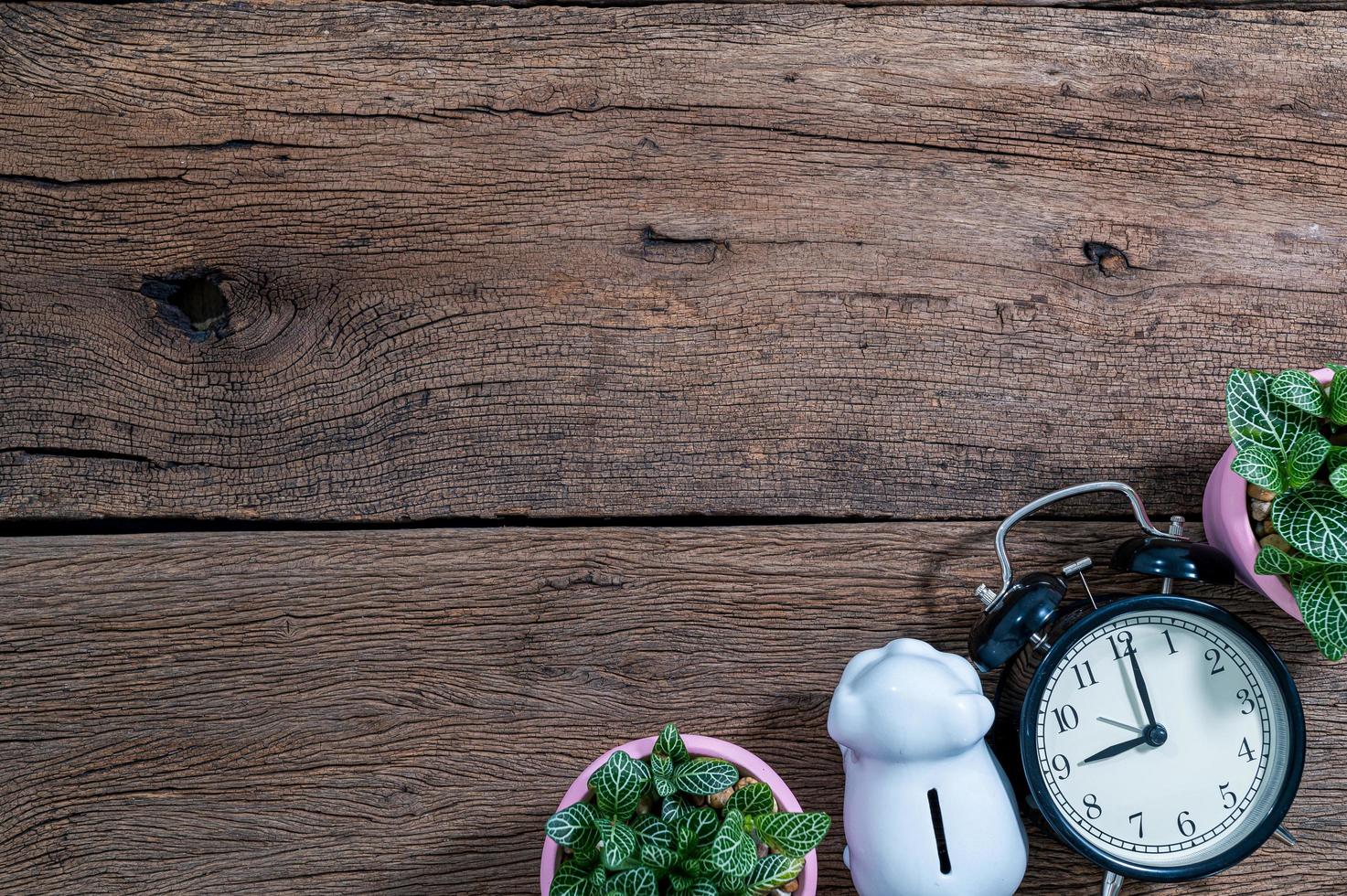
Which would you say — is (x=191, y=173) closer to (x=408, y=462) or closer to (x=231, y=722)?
(x=408, y=462)

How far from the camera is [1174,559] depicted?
81cm

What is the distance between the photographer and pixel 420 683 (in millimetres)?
938

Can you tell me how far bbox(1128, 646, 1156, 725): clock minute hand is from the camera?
2.72 ft

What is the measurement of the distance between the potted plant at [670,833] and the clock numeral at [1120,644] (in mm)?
340

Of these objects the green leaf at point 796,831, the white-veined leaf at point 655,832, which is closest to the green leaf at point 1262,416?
the green leaf at point 796,831

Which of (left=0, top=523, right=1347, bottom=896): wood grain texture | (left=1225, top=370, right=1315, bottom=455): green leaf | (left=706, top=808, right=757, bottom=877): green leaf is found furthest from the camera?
(left=0, top=523, right=1347, bottom=896): wood grain texture

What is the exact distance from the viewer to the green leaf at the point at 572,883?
0.72 m

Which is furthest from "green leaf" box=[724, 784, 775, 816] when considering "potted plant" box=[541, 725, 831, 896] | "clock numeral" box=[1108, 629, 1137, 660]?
"clock numeral" box=[1108, 629, 1137, 660]

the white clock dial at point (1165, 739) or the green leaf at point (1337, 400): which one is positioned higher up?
the green leaf at point (1337, 400)

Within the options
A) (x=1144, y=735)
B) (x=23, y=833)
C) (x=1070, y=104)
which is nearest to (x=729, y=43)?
(x=1070, y=104)

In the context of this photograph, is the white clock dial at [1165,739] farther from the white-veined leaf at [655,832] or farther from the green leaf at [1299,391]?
the white-veined leaf at [655,832]

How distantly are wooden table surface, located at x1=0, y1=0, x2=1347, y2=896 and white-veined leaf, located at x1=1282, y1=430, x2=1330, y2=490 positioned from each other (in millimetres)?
175

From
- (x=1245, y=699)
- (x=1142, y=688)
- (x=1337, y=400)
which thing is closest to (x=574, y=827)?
(x=1142, y=688)

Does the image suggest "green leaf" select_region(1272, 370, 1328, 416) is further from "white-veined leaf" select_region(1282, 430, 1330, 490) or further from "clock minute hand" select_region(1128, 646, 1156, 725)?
"clock minute hand" select_region(1128, 646, 1156, 725)
